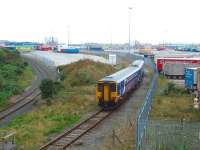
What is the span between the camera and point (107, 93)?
29484 mm

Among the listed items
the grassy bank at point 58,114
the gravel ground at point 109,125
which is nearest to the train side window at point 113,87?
the gravel ground at point 109,125

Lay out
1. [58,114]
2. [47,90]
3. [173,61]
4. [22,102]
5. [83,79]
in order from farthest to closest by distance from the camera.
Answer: [173,61] < [83,79] < [22,102] < [47,90] < [58,114]

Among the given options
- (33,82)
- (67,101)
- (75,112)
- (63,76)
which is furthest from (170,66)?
(75,112)

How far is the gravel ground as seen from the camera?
779 inches

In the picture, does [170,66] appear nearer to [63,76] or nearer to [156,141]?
[63,76]

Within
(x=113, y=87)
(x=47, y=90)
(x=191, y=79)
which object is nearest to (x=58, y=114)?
(x=113, y=87)

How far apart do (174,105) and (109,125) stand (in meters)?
7.92

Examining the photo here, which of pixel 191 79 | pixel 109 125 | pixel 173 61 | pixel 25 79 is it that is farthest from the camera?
pixel 173 61

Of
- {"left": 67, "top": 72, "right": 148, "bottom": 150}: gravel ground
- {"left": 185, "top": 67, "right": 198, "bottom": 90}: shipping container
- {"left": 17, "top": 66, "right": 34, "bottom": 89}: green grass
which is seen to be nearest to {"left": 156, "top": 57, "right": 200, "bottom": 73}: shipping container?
{"left": 185, "top": 67, "right": 198, "bottom": 90}: shipping container

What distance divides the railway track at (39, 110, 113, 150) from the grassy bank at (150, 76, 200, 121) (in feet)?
11.8

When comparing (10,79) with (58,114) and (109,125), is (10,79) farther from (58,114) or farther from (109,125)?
(109,125)

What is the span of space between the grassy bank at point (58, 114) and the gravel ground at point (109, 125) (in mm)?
1875

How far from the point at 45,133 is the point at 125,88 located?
40.8ft

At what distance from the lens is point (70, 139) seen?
20.7 m
